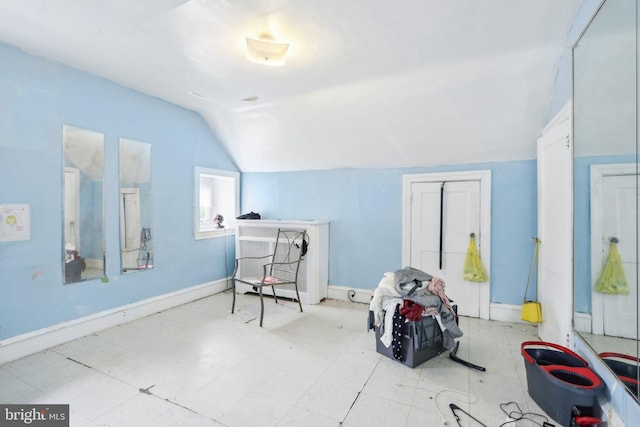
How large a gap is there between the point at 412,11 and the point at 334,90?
126 cm

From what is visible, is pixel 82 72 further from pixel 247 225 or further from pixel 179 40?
pixel 247 225

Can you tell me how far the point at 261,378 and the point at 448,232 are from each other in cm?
254

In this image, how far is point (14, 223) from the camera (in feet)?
7.96

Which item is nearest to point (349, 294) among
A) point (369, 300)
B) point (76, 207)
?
point (369, 300)

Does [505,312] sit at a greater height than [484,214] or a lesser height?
lesser

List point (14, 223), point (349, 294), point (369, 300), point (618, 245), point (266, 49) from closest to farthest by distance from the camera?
point (618, 245) < point (266, 49) < point (14, 223) < point (369, 300) < point (349, 294)

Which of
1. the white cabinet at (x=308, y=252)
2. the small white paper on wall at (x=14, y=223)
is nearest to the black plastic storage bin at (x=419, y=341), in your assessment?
the white cabinet at (x=308, y=252)

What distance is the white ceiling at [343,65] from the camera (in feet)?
6.29

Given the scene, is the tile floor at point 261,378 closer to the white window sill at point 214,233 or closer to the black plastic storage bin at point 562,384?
the black plastic storage bin at point 562,384

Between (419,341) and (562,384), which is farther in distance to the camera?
(419,341)

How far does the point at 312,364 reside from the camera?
2406 millimetres

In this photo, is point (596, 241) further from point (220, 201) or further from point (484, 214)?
point (220, 201)

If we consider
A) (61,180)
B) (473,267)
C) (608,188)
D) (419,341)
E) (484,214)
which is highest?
(61,180)

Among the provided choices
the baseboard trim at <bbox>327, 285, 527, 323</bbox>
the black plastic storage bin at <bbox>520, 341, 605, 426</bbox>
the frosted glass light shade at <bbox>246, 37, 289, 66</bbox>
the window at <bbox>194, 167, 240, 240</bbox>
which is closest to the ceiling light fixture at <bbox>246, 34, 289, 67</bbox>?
the frosted glass light shade at <bbox>246, 37, 289, 66</bbox>
